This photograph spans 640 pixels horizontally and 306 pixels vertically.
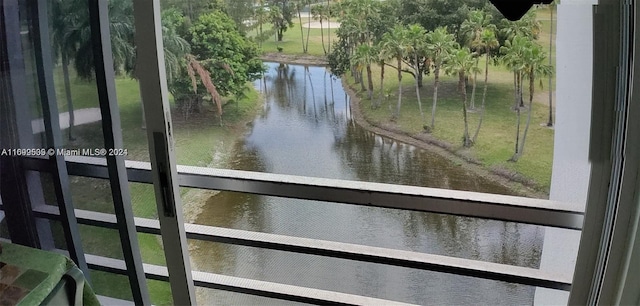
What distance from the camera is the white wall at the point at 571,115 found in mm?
1464

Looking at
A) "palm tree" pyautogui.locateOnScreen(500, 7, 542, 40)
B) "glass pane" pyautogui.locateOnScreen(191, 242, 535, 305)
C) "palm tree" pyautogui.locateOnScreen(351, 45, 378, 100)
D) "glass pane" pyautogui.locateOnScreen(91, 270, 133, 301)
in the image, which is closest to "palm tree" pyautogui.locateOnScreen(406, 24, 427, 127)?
"palm tree" pyautogui.locateOnScreen(351, 45, 378, 100)

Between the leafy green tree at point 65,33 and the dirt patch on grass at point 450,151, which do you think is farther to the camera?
the dirt patch on grass at point 450,151

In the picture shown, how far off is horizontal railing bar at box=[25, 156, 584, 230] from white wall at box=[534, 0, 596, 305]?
77mm

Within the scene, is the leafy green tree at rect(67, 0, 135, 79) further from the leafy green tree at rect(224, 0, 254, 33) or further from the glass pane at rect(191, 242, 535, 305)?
the glass pane at rect(191, 242, 535, 305)

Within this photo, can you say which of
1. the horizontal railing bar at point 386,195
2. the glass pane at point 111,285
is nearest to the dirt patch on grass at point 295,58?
the horizontal railing bar at point 386,195

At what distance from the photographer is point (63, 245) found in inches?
71.3

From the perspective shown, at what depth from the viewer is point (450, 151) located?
5.82ft

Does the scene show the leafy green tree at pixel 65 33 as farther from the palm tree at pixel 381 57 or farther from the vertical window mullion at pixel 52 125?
the palm tree at pixel 381 57

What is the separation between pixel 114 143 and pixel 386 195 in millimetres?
970


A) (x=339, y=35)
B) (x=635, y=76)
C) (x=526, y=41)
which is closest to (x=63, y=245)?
(x=339, y=35)

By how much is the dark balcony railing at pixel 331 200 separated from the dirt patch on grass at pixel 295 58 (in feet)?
1.45

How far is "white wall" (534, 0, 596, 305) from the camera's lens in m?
1.46

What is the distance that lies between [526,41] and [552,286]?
86 centimetres

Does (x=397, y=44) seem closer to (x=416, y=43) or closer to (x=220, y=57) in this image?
(x=416, y=43)
